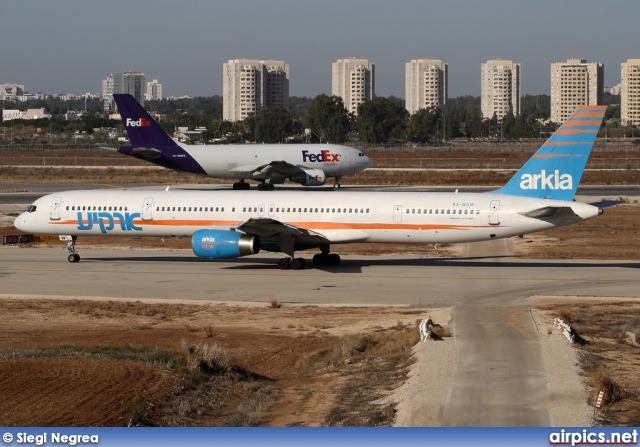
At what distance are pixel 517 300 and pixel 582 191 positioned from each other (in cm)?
4799

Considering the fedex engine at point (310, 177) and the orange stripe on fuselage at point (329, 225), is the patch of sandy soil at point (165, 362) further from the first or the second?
the fedex engine at point (310, 177)

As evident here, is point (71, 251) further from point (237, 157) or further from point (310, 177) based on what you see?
point (237, 157)

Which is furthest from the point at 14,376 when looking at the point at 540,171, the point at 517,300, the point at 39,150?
the point at 39,150

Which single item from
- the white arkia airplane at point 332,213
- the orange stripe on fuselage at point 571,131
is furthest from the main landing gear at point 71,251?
the orange stripe on fuselage at point 571,131

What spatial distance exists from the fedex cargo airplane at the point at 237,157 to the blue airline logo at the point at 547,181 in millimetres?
39523

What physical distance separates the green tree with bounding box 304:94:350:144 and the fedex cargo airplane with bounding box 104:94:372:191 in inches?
4005

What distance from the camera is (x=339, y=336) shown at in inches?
1041

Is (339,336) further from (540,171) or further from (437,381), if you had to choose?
(540,171)

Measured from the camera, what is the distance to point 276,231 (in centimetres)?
3838

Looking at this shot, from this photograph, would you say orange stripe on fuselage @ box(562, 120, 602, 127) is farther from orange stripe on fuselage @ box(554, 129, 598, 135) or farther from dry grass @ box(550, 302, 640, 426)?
dry grass @ box(550, 302, 640, 426)

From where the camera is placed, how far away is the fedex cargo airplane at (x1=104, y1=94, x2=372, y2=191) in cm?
7481

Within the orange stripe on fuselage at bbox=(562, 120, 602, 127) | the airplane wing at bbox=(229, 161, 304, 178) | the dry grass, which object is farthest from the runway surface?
the airplane wing at bbox=(229, 161, 304, 178)

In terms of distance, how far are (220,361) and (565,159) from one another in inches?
803

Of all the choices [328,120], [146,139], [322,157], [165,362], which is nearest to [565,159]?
[165,362]
